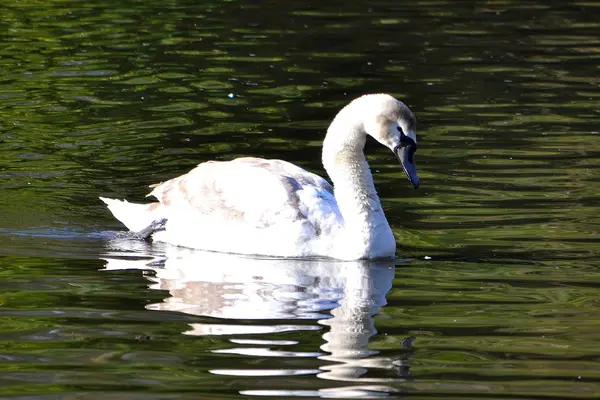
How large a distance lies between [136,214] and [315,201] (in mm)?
1845

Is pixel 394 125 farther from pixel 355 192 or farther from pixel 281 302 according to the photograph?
pixel 281 302

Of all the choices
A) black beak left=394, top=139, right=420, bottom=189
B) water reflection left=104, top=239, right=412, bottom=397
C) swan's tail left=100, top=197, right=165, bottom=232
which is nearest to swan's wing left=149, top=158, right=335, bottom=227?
swan's tail left=100, top=197, right=165, bottom=232

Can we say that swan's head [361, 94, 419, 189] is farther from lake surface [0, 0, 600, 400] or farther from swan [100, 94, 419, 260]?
lake surface [0, 0, 600, 400]

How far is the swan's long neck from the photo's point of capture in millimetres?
10766

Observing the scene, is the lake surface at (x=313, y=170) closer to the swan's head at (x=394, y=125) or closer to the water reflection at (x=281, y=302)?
the water reflection at (x=281, y=302)

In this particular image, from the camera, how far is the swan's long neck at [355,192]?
10.8 m

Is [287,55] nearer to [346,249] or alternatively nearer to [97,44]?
[97,44]

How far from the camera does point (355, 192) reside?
10961mm

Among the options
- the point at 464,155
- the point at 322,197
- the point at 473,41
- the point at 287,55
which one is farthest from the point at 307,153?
the point at 473,41

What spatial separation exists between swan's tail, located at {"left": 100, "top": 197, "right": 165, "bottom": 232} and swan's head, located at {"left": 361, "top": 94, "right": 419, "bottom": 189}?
2171 mm

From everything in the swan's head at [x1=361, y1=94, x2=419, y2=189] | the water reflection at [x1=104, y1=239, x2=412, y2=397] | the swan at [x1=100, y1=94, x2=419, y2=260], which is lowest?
the water reflection at [x1=104, y1=239, x2=412, y2=397]

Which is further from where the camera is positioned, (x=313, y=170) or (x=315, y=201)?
(x=313, y=170)

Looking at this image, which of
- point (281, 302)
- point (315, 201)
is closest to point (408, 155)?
point (315, 201)

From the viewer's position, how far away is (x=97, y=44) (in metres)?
20.6
